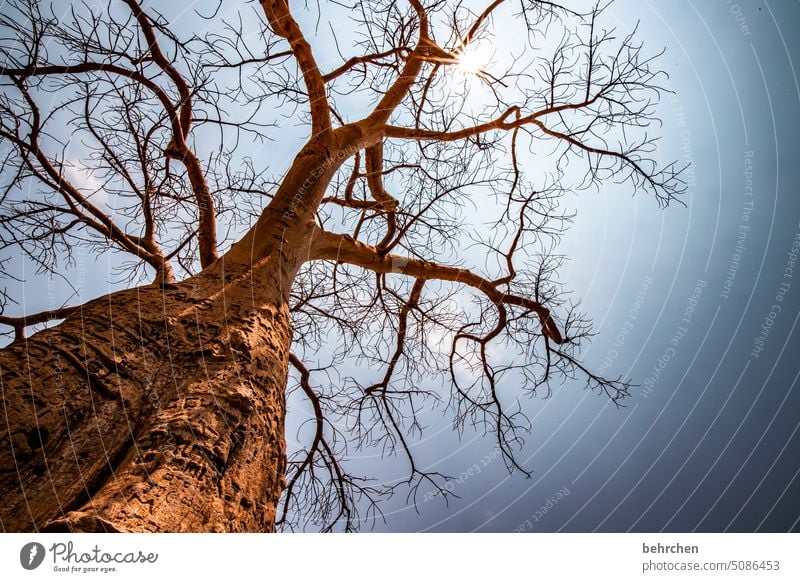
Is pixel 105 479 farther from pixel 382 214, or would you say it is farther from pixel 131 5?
pixel 382 214

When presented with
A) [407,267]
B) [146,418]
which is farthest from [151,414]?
[407,267]

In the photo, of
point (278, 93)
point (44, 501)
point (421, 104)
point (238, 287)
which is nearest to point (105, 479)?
point (44, 501)

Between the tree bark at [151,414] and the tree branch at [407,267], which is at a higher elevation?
the tree branch at [407,267]

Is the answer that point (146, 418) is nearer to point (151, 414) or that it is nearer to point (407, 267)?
point (151, 414)

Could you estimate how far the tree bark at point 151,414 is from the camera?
3.34 feet

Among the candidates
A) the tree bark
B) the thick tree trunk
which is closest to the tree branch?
the tree bark

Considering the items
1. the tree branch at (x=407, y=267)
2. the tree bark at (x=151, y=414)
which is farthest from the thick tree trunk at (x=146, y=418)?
the tree branch at (x=407, y=267)

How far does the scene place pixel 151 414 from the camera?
50.6 inches

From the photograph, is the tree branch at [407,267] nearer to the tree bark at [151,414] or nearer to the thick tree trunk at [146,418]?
the tree bark at [151,414]

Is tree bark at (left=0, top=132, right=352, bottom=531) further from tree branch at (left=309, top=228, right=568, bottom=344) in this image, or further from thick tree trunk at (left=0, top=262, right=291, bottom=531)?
tree branch at (left=309, top=228, right=568, bottom=344)

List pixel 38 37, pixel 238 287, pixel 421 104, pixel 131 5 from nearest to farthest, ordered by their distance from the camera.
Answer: pixel 238 287 < pixel 38 37 < pixel 131 5 < pixel 421 104
